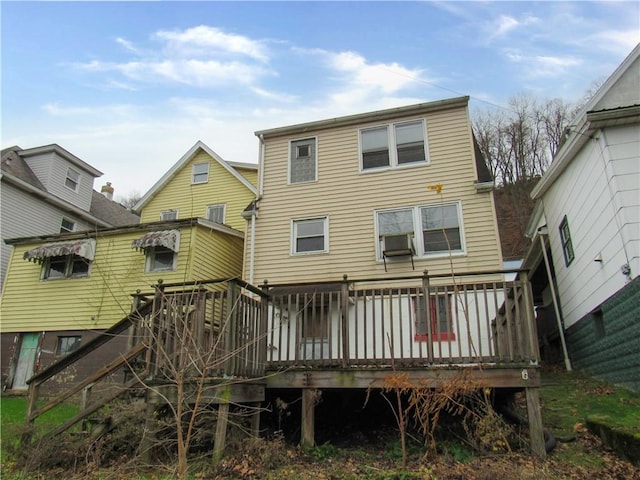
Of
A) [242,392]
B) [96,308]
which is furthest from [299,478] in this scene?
[96,308]

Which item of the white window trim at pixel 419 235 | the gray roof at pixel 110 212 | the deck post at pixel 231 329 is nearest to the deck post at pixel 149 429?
the deck post at pixel 231 329

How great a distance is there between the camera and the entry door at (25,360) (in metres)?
13.5

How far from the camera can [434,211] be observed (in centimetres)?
1086

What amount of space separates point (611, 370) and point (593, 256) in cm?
221

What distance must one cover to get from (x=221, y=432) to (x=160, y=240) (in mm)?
9040

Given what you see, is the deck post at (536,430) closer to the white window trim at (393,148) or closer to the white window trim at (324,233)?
the white window trim at (324,233)

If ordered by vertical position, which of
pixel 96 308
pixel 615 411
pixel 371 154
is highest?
pixel 371 154

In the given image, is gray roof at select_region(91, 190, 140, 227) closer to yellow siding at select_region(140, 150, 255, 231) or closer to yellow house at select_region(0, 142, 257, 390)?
yellow siding at select_region(140, 150, 255, 231)

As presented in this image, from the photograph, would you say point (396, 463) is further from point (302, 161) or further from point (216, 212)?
point (216, 212)

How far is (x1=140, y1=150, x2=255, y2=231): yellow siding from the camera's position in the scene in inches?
648

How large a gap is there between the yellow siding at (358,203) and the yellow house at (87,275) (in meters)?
2.76

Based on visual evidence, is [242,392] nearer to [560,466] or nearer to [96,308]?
[560,466]

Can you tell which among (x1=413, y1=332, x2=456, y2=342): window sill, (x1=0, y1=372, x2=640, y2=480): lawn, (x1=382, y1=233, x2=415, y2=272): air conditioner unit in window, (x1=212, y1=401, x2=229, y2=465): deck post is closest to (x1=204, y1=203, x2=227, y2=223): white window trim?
(x1=382, y1=233, x2=415, y2=272): air conditioner unit in window

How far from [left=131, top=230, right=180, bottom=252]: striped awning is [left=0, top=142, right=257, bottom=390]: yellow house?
1.2 inches
